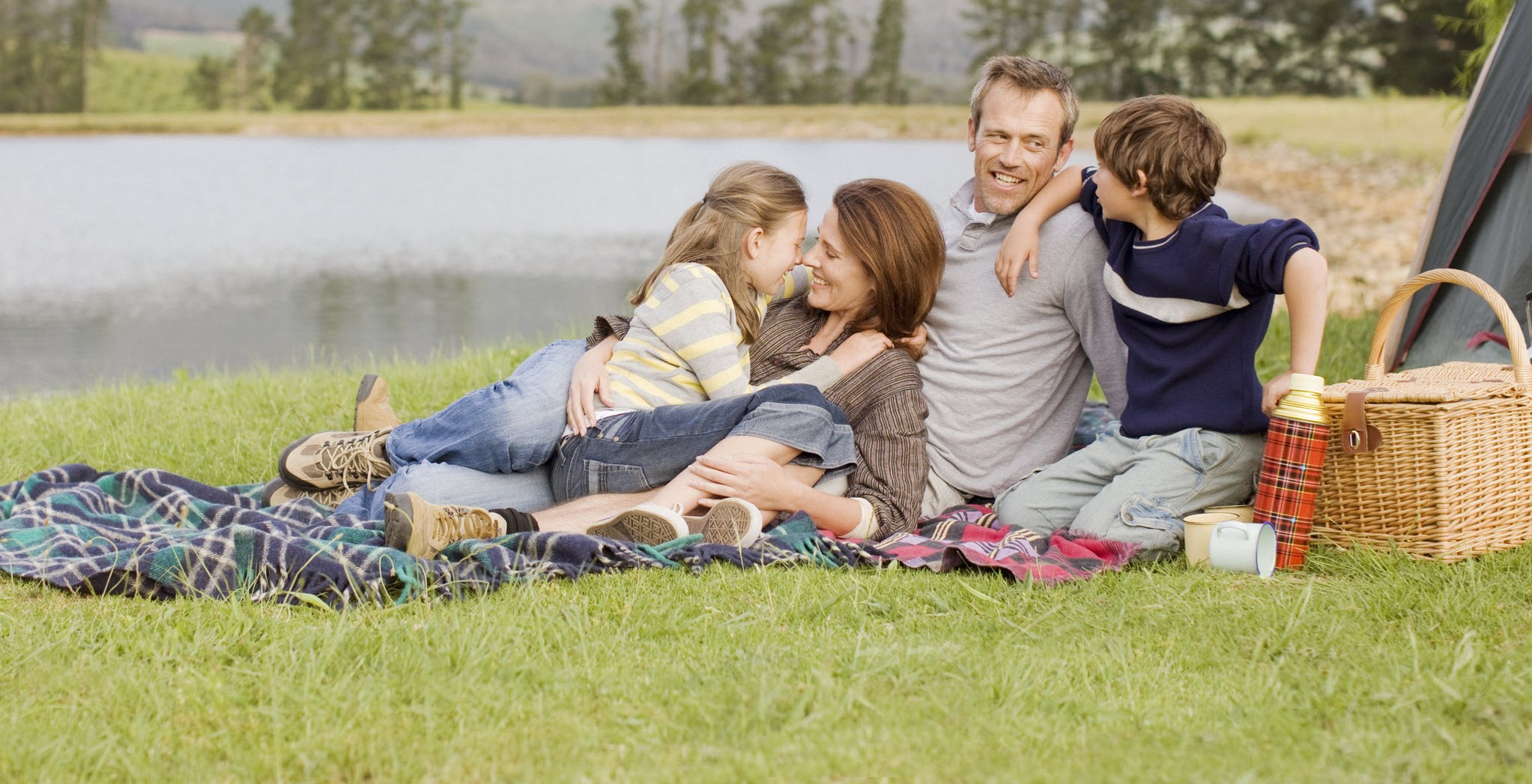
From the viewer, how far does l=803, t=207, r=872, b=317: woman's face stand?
11.8 ft

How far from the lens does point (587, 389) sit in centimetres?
356

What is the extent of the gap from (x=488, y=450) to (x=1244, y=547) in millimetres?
2057

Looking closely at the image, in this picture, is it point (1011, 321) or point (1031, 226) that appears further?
point (1011, 321)

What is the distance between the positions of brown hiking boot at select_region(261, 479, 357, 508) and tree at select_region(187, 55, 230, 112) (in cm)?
4761

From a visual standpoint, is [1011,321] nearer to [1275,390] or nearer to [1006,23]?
[1275,390]

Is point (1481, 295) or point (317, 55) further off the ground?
point (317, 55)

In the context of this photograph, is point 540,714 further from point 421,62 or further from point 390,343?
point 421,62

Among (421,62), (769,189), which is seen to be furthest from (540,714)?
(421,62)

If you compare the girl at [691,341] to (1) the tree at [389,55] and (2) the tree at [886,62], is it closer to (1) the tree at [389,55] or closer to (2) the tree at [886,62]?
(2) the tree at [886,62]

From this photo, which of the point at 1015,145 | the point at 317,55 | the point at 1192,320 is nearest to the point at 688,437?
the point at 1015,145

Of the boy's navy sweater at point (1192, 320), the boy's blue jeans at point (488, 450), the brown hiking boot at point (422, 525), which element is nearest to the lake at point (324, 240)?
the boy's blue jeans at point (488, 450)

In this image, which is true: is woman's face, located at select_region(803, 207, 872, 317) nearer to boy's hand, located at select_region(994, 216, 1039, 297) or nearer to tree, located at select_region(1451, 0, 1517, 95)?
boy's hand, located at select_region(994, 216, 1039, 297)

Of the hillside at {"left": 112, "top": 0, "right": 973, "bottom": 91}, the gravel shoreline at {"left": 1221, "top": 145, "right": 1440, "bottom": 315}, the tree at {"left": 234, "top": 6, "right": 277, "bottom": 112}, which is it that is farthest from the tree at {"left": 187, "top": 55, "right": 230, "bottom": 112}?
the gravel shoreline at {"left": 1221, "top": 145, "right": 1440, "bottom": 315}

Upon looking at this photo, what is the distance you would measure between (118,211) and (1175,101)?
22.7 metres
